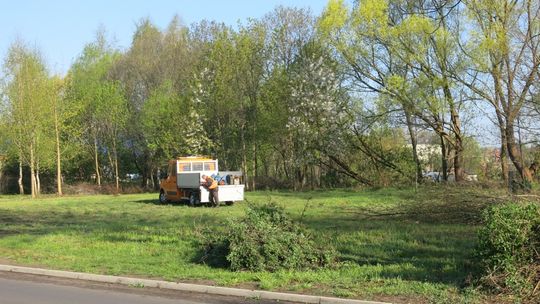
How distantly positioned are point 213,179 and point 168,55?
83.2 ft

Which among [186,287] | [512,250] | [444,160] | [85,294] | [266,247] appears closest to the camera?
[512,250]

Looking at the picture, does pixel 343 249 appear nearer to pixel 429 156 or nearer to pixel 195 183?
pixel 195 183

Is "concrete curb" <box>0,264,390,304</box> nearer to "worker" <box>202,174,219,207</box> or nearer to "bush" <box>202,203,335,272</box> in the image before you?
"bush" <box>202,203,335,272</box>

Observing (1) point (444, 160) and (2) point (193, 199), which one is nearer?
(2) point (193, 199)

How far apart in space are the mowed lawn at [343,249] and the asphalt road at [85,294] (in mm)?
868

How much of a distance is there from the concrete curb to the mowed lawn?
0.40 meters

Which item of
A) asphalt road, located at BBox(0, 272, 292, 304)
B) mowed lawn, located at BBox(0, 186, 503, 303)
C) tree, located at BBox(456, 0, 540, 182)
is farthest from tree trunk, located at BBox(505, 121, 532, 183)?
asphalt road, located at BBox(0, 272, 292, 304)

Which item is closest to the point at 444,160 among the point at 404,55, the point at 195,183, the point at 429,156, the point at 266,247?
the point at 429,156

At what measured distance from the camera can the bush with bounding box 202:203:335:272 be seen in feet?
37.9

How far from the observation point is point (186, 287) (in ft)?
34.1

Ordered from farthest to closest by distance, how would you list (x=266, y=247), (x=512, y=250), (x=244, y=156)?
(x=244, y=156), (x=266, y=247), (x=512, y=250)

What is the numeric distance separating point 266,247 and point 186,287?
76.2 inches

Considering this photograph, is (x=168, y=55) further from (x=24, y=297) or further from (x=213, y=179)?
(x=24, y=297)

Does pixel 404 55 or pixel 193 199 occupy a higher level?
pixel 404 55
